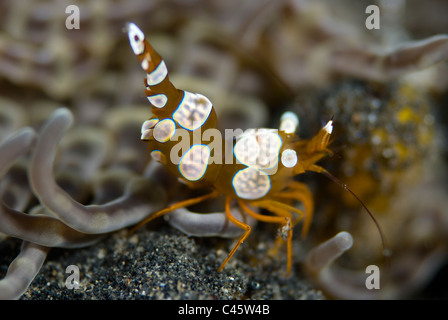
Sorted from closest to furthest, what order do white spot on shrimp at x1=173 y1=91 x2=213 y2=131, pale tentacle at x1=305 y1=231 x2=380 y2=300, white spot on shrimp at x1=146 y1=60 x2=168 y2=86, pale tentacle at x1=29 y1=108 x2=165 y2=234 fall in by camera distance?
pale tentacle at x1=29 y1=108 x2=165 y2=234 < white spot on shrimp at x1=146 y1=60 x2=168 y2=86 < white spot on shrimp at x1=173 y1=91 x2=213 y2=131 < pale tentacle at x1=305 y1=231 x2=380 y2=300

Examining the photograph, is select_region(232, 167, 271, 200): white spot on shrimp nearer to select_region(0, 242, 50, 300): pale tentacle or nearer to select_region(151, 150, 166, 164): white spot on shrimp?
select_region(151, 150, 166, 164): white spot on shrimp

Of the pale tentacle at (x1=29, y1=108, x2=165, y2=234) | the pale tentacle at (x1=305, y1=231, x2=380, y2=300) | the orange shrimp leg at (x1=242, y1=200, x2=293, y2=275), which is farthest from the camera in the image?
the orange shrimp leg at (x1=242, y1=200, x2=293, y2=275)

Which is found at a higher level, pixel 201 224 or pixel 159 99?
pixel 159 99

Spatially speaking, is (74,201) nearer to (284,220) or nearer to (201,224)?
(201,224)

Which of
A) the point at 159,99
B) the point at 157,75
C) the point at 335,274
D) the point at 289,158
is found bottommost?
the point at 335,274

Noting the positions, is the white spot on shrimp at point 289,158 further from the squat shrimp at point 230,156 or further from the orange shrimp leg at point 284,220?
the orange shrimp leg at point 284,220

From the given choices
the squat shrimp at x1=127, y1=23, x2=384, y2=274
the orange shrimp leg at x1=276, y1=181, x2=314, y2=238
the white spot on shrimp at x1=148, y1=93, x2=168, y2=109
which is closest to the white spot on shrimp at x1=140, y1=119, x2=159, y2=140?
the squat shrimp at x1=127, y1=23, x2=384, y2=274

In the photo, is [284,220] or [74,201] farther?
[284,220]

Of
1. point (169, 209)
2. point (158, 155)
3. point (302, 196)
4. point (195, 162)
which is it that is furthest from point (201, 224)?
point (302, 196)
